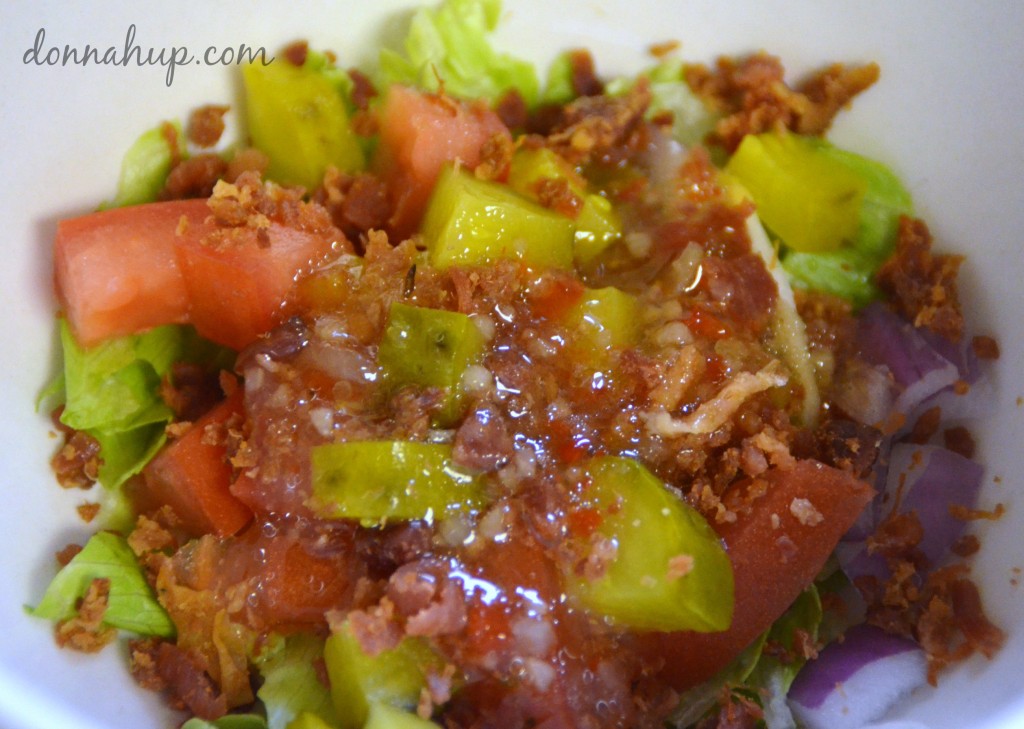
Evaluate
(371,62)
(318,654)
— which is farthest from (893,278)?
(318,654)

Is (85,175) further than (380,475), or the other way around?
(85,175)

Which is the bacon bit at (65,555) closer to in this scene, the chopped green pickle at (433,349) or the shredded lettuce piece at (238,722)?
the shredded lettuce piece at (238,722)

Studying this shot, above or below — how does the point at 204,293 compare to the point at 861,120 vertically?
below

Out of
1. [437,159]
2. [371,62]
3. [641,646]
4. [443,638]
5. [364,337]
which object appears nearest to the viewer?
[443,638]

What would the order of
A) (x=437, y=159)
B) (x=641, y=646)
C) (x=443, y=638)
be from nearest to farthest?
(x=443, y=638)
(x=641, y=646)
(x=437, y=159)

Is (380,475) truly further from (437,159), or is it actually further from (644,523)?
(437,159)

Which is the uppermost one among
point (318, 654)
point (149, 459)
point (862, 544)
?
point (862, 544)

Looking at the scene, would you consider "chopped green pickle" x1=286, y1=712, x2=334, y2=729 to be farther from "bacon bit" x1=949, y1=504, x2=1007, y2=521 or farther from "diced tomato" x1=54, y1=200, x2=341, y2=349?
"bacon bit" x1=949, y1=504, x2=1007, y2=521
